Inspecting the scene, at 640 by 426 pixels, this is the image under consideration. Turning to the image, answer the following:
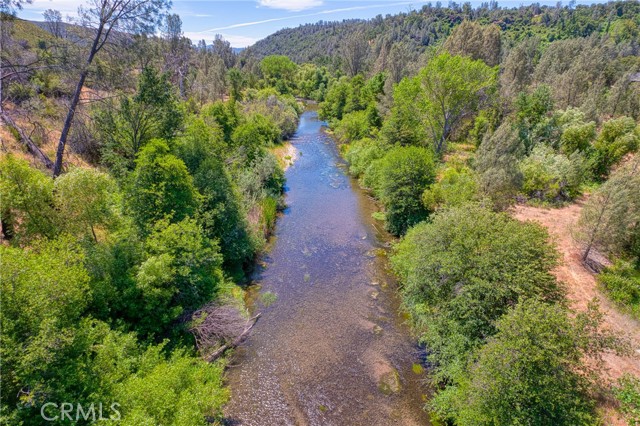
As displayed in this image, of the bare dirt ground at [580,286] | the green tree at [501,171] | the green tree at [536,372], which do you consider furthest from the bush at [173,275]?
the green tree at [501,171]

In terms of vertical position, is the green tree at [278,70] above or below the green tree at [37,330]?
above

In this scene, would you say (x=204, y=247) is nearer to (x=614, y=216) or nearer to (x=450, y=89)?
(x=614, y=216)

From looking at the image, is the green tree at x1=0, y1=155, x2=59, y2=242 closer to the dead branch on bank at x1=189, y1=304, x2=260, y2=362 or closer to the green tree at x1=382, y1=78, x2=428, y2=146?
the dead branch on bank at x1=189, y1=304, x2=260, y2=362

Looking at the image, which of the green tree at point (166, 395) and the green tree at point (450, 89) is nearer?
the green tree at point (166, 395)

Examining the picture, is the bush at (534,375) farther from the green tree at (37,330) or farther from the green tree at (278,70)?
the green tree at (278,70)

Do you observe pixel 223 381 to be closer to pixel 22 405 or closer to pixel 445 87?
pixel 22 405

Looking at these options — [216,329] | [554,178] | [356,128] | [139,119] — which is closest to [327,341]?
[216,329]

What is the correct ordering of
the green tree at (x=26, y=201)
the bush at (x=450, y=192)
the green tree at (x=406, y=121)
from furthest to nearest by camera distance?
the green tree at (x=406, y=121)
the bush at (x=450, y=192)
the green tree at (x=26, y=201)
